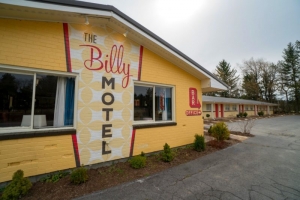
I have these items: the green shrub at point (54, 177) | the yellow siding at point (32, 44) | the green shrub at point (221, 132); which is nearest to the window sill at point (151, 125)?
the green shrub at point (54, 177)

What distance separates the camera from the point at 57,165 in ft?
12.5

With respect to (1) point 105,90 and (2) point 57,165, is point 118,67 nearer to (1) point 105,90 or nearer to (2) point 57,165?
(1) point 105,90

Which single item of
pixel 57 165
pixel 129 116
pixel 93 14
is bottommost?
pixel 57 165

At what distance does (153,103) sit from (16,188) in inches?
184

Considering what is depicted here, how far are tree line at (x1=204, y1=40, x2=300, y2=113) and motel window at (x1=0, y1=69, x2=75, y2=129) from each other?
49513 millimetres

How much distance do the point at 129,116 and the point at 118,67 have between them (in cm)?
191

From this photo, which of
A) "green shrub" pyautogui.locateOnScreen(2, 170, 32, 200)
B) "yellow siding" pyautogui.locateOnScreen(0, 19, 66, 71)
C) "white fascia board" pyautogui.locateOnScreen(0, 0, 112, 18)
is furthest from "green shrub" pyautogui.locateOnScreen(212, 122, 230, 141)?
"green shrub" pyautogui.locateOnScreen(2, 170, 32, 200)

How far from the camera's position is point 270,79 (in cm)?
4388

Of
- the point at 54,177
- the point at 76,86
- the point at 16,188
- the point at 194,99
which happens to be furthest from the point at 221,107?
the point at 16,188

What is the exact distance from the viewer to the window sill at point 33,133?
128 inches

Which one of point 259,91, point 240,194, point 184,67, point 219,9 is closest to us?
point 240,194

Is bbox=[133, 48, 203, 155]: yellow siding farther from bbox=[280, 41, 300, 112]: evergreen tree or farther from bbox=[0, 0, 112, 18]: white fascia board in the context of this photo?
bbox=[280, 41, 300, 112]: evergreen tree

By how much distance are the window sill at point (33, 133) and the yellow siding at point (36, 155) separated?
0.09 metres

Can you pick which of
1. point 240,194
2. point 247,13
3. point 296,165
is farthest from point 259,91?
point 240,194
